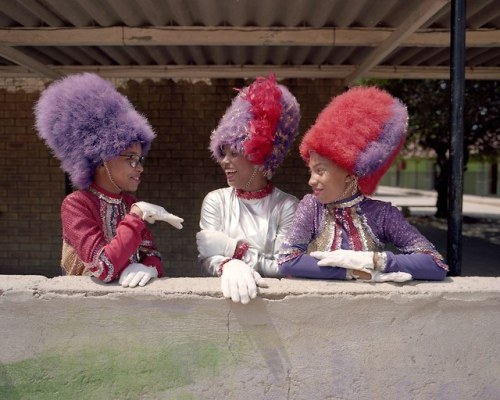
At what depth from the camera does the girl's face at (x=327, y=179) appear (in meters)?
2.44

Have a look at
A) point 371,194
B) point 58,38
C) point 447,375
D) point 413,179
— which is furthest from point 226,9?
point 413,179

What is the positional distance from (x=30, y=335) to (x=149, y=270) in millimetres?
572

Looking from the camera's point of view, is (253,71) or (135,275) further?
(253,71)

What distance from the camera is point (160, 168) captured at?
7137 millimetres

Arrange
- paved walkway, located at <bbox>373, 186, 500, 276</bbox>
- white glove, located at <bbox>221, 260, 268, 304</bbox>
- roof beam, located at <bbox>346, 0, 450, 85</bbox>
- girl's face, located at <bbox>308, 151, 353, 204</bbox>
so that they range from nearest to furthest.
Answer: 1. white glove, located at <bbox>221, 260, 268, 304</bbox>
2. girl's face, located at <bbox>308, 151, 353, 204</bbox>
3. roof beam, located at <bbox>346, 0, 450, 85</bbox>
4. paved walkway, located at <bbox>373, 186, 500, 276</bbox>

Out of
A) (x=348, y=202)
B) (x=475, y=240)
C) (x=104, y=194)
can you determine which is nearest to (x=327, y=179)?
(x=348, y=202)

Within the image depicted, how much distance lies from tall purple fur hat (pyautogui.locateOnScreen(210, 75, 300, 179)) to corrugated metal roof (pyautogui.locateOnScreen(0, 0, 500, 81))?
1840mm

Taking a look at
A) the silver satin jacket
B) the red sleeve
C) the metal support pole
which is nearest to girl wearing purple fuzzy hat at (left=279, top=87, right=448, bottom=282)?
the silver satin jacket

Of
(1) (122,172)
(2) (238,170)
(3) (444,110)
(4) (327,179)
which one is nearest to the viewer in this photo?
(4) (327,179)

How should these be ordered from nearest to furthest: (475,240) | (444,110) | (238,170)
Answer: (238,170), (475,240), (444,110)

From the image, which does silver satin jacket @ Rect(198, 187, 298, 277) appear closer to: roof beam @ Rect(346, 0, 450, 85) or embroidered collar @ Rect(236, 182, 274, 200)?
embroidered collar @ Rect(236, 182, 274, 200)

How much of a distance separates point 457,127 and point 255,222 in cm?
124

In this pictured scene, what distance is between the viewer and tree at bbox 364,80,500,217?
12.8m

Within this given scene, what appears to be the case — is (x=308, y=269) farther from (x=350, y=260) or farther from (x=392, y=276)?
(x=392, y=276)
